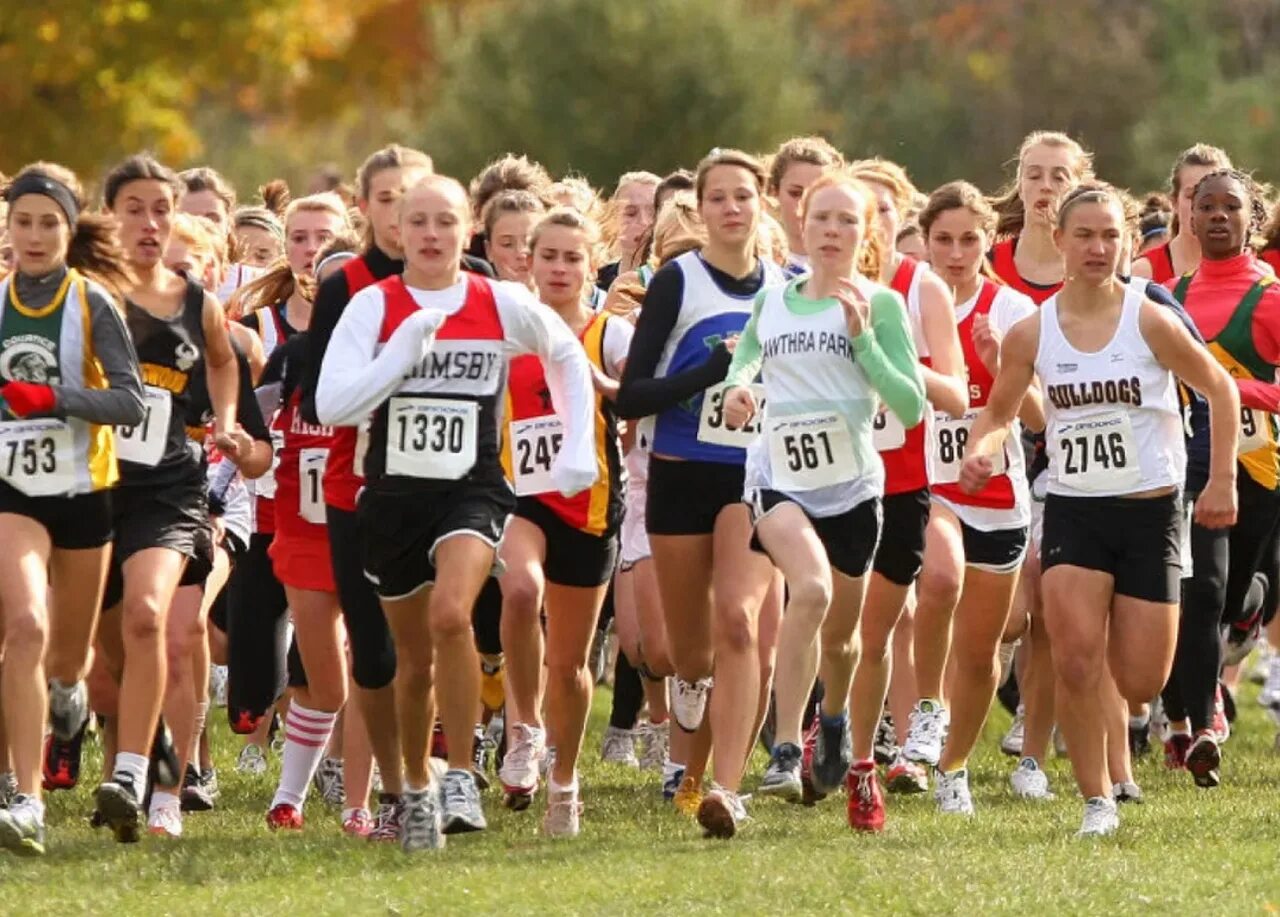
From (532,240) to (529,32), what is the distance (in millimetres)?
27174

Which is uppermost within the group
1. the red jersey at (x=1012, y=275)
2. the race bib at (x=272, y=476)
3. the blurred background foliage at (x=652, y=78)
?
the blurred background foliage at (x=652, y=78)

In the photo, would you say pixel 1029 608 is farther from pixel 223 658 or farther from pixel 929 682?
pixel 223 658

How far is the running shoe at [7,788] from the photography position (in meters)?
10.2

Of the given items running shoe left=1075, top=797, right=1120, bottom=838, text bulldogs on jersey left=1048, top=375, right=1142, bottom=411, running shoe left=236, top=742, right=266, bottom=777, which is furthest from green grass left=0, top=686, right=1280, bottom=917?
running shoe left=236, top=742, right=266, bottom=777

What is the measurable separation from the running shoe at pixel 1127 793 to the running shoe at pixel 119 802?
3456mm

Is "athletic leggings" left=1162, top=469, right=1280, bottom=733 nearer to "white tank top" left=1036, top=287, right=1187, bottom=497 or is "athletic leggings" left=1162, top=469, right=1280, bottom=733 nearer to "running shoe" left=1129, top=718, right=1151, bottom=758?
"running shoe" left=1129, top=718, right=1151, bottom=758

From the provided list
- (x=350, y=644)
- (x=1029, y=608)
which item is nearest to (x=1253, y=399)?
(x=1029, y=608)

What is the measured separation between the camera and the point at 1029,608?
41.0 ft

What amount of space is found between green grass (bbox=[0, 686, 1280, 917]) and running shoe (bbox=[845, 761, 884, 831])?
78 mm

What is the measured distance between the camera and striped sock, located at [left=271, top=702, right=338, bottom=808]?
35.8 ft

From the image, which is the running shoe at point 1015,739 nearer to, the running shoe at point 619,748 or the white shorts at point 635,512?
the running shoe at point 619,748

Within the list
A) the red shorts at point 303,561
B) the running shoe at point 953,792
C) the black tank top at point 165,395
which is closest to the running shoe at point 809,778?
the running shoe at point 953,792

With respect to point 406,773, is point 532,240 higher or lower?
higher

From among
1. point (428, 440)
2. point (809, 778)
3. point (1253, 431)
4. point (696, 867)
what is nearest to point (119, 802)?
point (428, 440)
